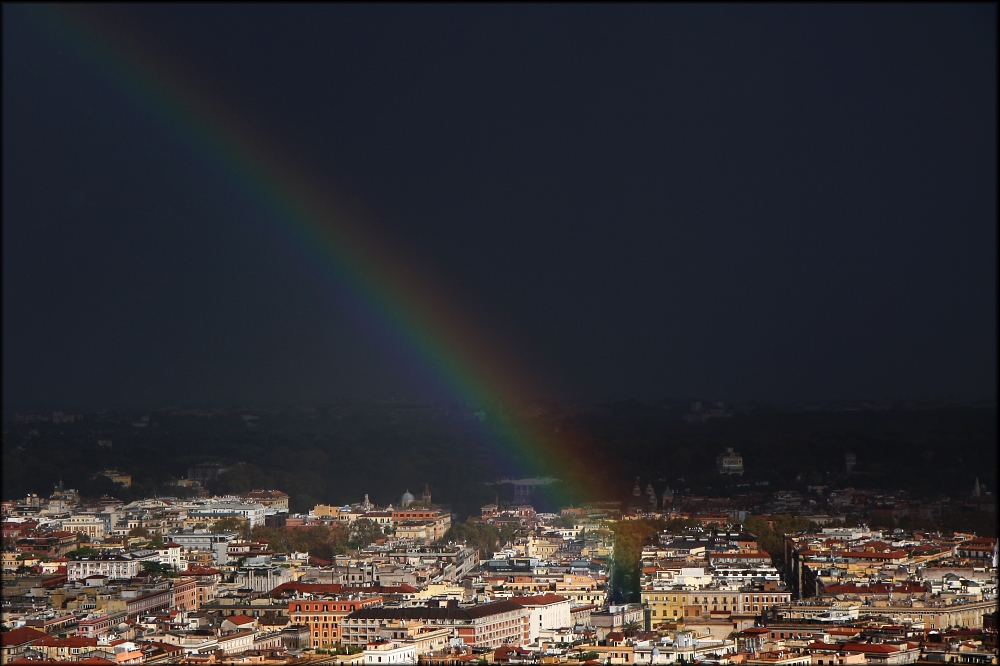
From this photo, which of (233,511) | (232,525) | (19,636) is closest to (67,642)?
(19,636)

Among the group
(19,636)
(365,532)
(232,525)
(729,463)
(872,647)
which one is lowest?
(365,532)

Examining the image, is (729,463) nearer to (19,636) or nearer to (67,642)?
(19,636)

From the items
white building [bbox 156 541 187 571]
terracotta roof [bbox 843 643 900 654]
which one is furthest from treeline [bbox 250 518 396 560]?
A: terracotta roof [bbox 843 643 900 654]

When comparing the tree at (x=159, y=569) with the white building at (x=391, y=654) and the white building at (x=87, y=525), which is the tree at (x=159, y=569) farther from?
the white building at (x=391, y=654)

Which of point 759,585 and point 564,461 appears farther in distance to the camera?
point 564,461

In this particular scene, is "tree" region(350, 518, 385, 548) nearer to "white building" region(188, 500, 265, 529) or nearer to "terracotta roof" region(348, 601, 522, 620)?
"white building" region(188, 500, 265, 529)

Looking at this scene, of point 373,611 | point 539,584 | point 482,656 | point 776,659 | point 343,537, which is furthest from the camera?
point 343,537

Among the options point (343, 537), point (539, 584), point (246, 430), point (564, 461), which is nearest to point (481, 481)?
point (564, 461)

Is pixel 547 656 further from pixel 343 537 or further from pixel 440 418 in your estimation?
pixel 440 418

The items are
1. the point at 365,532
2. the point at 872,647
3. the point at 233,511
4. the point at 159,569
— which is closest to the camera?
the point at 872,647
